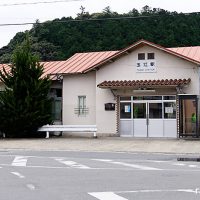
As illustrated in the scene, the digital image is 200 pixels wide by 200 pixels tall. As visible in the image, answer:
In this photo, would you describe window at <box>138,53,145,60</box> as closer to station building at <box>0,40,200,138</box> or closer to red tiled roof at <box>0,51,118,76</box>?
station building at <box>0,40,200,138</box>

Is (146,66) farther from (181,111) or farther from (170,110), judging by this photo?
(181,111)

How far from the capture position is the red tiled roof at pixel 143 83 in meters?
27.8

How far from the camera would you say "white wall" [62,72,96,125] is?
31.5 metres

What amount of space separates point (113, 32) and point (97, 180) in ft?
104

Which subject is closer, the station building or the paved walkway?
the paved walkway

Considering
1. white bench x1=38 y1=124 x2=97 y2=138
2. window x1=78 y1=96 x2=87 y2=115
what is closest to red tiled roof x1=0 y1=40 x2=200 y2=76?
window x1=78 y1=96 x2=87 y2=115

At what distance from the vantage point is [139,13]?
135ft

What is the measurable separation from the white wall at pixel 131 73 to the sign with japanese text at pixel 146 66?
0.63ft

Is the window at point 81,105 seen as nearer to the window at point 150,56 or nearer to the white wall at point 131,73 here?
the white wall at point 131,73

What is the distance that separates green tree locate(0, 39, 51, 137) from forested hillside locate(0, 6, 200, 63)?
23.0ft

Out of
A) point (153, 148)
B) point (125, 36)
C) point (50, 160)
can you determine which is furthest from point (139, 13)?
point (50, 160)

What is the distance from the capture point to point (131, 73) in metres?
30.0

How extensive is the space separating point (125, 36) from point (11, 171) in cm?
2996

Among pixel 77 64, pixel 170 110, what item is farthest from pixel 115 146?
pixel 77 64
